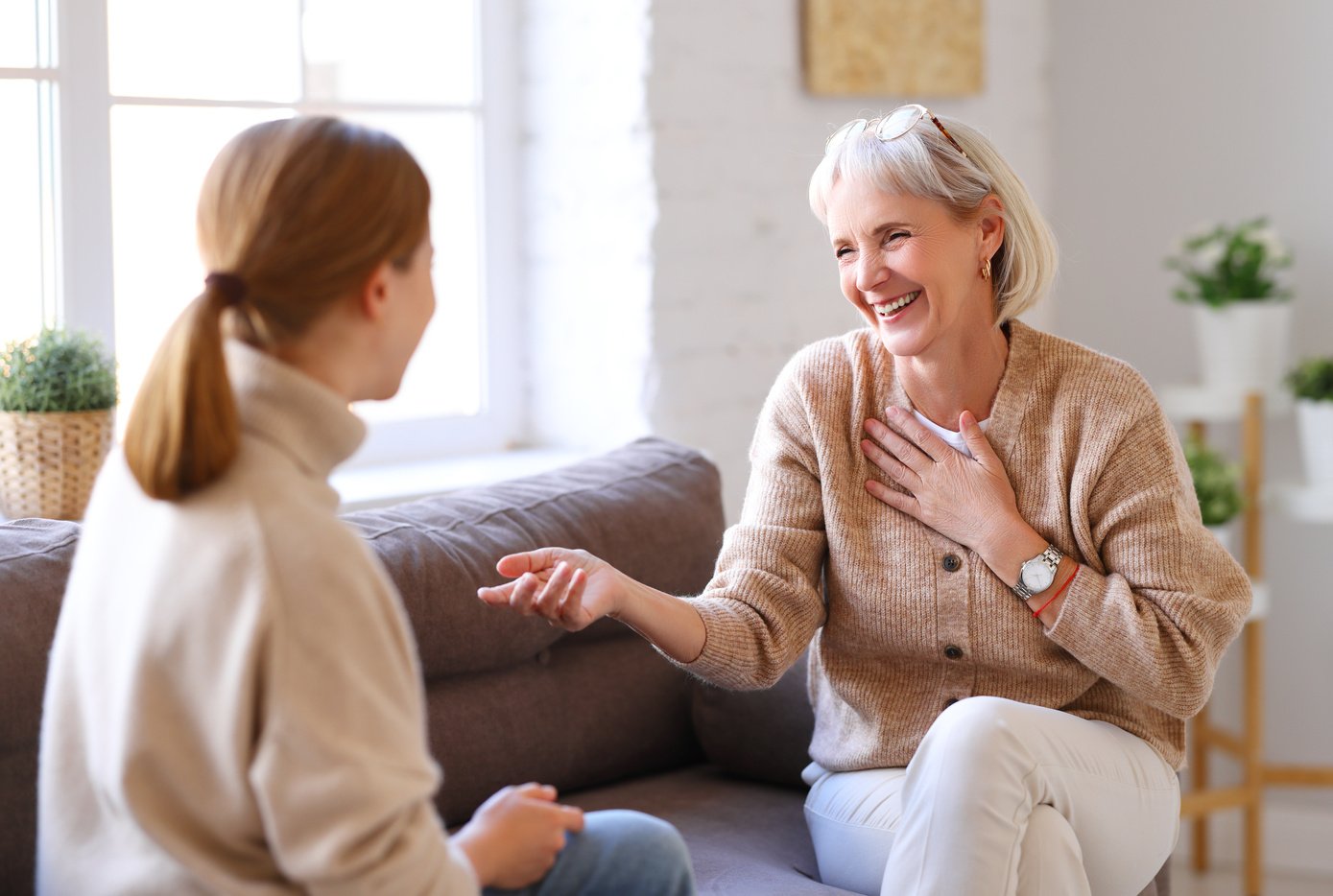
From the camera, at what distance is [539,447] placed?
2941 millimetres

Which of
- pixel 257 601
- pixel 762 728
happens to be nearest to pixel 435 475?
pixel 762 728

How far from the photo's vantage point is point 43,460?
198cm

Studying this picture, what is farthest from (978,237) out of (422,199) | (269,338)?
(269,338)

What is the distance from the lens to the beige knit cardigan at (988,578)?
1727 mm

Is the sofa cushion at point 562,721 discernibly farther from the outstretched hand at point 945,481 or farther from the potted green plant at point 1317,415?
the potted green plant at point 1317,415

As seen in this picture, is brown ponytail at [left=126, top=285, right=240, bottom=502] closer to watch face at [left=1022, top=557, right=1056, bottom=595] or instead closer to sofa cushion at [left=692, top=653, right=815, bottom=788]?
watch face at [left=1022, top=557, right=1056, bottom=595]

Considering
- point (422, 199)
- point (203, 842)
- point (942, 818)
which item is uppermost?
point (422, 199)

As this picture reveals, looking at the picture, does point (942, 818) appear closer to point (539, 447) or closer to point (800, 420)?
point (800, 420)

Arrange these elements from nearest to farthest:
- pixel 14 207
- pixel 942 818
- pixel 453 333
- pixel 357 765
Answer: pixel 357 765 < pixel 942 818 < pixel 14 207 < pixel 453 333

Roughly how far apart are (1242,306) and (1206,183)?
1.36 feet

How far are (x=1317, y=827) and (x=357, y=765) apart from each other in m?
→ 2.92

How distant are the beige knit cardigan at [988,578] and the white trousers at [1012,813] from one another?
7 cm

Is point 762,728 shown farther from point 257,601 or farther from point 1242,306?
point 1242,306

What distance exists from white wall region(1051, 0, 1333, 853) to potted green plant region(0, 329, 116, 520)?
2.32 metres
